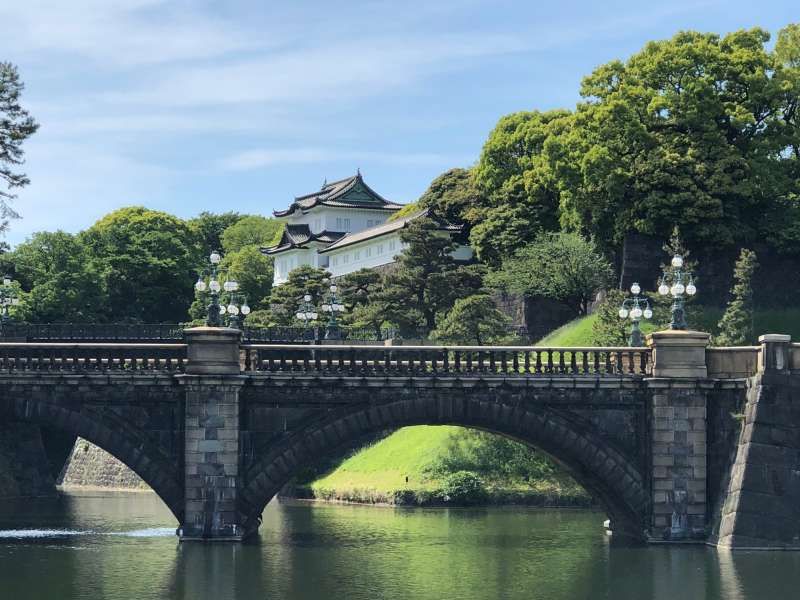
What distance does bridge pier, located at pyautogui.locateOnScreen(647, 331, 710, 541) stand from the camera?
5100cm

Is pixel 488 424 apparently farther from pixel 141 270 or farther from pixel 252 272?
pixel 252 272

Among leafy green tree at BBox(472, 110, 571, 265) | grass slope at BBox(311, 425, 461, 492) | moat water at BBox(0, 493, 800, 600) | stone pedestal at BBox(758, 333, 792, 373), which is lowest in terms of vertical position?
moat water at BBox(0, 493, 800, 600)

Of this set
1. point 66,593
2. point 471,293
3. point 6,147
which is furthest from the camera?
point 471,293

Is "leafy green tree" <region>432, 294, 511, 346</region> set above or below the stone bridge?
above

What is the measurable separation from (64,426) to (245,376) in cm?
583

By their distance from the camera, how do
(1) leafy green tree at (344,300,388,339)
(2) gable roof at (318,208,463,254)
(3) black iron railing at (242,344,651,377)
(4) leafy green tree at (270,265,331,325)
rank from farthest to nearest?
(4) leafy green tree at (270,265,331,325)
(2) gable roof at (318,208,463,254)
(1) leafy green tree at (344,300,388,339)
(3) black iron railing at (242,344,651,377)

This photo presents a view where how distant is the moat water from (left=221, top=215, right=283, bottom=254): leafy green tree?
9849 cm

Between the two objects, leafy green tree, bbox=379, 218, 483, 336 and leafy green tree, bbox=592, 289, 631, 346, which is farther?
leafy green tree, bbox=379, 218, 483, 336

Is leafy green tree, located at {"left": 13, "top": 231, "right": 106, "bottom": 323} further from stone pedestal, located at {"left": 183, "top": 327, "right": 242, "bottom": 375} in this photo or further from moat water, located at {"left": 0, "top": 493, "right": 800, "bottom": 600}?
stone pedestal, located at {"left": 183, "top": 327, "right": 242, "bottom": 375}

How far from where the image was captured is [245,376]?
50.7m

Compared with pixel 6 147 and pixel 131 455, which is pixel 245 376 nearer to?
pixel 131 455

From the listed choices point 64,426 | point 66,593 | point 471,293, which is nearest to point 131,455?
point 64,426

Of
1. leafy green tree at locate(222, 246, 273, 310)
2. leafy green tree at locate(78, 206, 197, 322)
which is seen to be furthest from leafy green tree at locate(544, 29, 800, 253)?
leafy green tree at locate(222, 246, 273, 310)

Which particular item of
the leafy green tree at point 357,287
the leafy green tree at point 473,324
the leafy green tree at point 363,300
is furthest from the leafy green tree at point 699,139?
the leafy green tree at point 357,287
